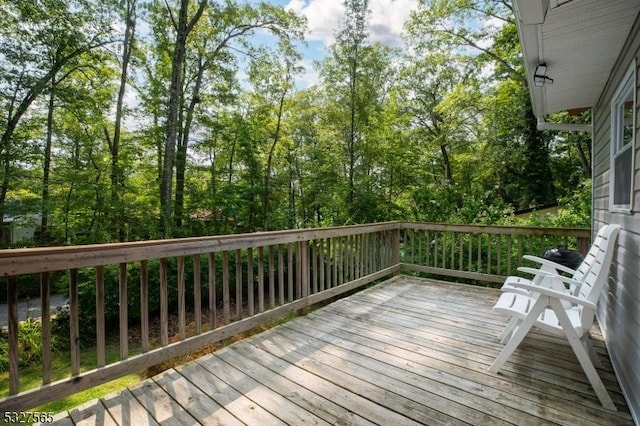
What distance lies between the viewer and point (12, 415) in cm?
167

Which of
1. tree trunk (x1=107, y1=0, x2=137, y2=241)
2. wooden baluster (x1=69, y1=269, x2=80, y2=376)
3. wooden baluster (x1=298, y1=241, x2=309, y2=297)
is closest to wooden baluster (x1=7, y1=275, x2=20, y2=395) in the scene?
wooden baluster (x1=69, y1=269, x2=80, y2=376)

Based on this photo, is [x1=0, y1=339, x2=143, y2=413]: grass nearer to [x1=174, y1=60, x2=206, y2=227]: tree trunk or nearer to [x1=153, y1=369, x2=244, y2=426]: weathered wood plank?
[x1=153, y1=369, x2=244, y2=426]: weathered wood plank

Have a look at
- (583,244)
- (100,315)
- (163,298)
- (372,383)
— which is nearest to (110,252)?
(100,315)

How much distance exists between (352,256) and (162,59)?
27.8 ft

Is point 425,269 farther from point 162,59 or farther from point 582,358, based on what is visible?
point 162,59

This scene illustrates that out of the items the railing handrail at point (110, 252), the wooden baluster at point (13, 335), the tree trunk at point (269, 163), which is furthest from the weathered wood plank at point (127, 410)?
the tree trunk at point (269, 163)

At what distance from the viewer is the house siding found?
1.90m

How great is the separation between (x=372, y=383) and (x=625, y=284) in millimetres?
1919

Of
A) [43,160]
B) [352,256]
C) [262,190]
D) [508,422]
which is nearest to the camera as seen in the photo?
[508,422]

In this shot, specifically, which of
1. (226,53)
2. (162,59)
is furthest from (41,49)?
(226,53)

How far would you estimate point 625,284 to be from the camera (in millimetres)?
2223

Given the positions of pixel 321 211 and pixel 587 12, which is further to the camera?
pixel 321 211

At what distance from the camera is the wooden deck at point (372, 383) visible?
1862 mm

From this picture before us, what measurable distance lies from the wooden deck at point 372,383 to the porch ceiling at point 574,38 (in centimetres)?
232
